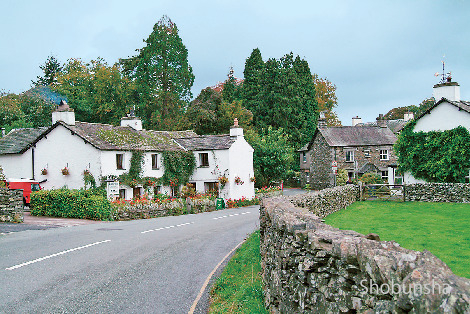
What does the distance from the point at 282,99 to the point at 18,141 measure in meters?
41.2

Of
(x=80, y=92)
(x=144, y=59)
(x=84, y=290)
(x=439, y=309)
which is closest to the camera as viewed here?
(x=439, y=309)

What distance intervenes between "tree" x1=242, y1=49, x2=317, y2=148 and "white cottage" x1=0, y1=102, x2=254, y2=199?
24.7 meters

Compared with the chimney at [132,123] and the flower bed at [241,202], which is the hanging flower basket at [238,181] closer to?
the flower bed at [241,202]

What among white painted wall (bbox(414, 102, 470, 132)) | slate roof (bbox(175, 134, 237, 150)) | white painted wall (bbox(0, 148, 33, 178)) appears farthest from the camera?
slate roof (bbox(175, 134, 237, 150))

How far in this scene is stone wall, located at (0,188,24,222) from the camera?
76.5 ft

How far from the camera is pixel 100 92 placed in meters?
66.4

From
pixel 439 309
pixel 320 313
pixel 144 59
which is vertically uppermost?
pixel 144 59

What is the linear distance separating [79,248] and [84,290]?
5.79 meters

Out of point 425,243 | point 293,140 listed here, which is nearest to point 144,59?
point 293,140

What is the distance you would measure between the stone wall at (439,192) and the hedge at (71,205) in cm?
2249

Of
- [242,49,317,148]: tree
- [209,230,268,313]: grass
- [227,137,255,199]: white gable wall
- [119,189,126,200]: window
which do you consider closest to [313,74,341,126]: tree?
[242,49,317,148]: tree

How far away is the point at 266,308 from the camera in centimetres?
907

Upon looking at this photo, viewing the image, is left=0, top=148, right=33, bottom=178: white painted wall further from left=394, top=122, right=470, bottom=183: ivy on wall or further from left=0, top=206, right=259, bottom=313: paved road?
left=394, top=122, right=470, bottom=183: ivy on wall

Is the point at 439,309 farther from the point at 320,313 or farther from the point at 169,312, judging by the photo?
the point at 169,312
